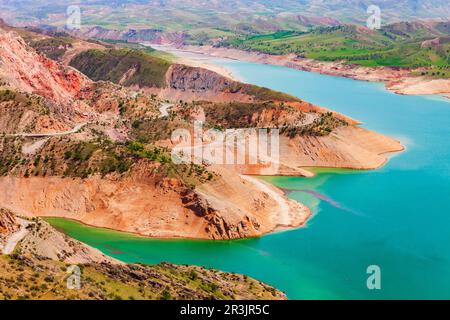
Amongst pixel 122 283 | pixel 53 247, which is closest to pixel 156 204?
pixel 53 247

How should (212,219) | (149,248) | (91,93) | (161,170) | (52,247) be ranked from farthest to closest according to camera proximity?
(91,93), (161,170), (212,219), (149,248), (52,247)

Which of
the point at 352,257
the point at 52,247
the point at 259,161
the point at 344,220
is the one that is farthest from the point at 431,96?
the point at 52,247

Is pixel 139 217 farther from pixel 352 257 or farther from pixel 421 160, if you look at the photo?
pixel 421 160

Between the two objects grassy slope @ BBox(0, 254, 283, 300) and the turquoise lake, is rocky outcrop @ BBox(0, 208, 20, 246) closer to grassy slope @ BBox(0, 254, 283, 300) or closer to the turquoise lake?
grassy slope @ BBox(0, 254, 283, 300)

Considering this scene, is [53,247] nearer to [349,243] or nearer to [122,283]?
[122,283]

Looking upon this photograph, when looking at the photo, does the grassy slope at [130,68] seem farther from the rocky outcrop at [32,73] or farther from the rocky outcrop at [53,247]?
the rocky outcrop at [53,247]

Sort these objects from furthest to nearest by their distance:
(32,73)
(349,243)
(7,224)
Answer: (32,73), (349,243), (7,224)

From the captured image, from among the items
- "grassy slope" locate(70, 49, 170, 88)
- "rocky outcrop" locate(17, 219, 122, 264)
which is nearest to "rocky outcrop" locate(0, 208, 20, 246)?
"rocky outcrop" locate(17, 219, 122, 264)

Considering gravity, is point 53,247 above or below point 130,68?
below
